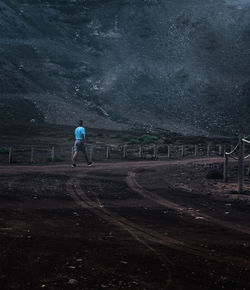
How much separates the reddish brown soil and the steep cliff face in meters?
43.9

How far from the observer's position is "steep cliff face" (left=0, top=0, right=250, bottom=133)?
5962 centimetres

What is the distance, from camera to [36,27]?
3002 inches

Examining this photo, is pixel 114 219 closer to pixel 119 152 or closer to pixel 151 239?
pixel 151 239

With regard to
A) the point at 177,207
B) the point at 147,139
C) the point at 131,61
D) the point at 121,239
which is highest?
the point at 131,61

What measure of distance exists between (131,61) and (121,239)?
68483 millimetres

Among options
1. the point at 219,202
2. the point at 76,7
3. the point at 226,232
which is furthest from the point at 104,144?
the point at 76,7

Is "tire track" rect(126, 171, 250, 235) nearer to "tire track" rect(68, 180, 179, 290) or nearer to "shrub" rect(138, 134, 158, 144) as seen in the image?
"tire track" rect(68, 180, 179, 290)

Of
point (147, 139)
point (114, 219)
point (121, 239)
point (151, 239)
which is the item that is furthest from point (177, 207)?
point (147, 139)

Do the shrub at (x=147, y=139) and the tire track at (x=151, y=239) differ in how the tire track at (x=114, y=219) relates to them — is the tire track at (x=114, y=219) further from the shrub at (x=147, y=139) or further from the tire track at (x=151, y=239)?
the shrub at (x=147, y=139)

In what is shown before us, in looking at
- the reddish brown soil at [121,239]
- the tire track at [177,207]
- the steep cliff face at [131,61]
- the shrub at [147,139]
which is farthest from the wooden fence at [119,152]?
the steep cliff face at [131,61]

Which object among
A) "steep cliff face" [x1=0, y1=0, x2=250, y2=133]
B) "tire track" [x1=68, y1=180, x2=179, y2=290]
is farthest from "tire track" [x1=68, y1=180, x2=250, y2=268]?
"steep cliff face" [x1=0, y1=0, x2=250, y2=133]

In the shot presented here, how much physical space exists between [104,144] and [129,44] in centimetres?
4409

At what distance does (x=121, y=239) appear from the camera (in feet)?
18.9

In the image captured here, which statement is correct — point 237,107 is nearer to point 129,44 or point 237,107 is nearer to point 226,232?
point 129,44
